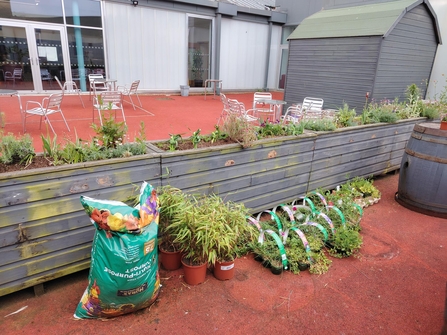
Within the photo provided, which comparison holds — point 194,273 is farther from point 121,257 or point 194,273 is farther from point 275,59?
point 275,59

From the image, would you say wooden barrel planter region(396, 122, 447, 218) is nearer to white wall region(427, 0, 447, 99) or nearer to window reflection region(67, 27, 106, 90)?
white wall region(427, 0, 447, 99)

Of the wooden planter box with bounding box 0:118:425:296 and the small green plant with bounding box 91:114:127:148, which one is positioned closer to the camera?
the wooden planter box with bounding box 0:118:425:296

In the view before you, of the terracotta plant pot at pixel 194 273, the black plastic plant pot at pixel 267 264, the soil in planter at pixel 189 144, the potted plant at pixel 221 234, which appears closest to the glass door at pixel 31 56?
the soil in planter at pixel 189 144

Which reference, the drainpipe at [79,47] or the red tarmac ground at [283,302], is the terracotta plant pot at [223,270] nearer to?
the red tarmac ground at [283,302]

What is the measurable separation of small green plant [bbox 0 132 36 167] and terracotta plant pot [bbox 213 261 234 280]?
5.14 feet

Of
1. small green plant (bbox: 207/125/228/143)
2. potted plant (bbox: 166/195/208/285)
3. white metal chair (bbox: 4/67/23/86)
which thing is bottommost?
potted plant (bbox: 166/195/208/285)

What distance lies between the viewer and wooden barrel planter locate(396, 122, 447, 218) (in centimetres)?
373

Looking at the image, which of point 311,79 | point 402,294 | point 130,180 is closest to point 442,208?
point 402,294

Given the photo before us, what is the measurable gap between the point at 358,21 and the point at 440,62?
308 cm

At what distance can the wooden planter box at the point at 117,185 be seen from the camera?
6.51 ft

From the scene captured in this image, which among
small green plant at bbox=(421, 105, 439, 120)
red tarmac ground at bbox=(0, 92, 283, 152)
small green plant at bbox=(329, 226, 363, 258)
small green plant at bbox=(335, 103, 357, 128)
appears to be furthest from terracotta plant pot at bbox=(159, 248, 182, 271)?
small green plant at bbox=(421, 105, 439, 120)

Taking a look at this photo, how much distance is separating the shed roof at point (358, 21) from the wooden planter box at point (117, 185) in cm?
470

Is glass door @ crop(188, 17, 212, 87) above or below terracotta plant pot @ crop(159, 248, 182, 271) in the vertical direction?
above

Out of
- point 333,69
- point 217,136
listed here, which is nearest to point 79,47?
point 333,69
